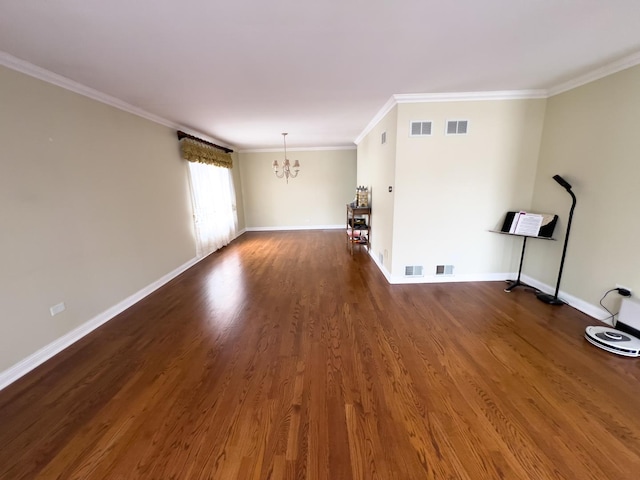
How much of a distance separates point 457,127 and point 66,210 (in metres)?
4.37

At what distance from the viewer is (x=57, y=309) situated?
2404mm

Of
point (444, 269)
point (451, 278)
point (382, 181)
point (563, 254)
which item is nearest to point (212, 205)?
point (382, 181)

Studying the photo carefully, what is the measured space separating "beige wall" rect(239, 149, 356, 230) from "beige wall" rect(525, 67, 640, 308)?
5043mm

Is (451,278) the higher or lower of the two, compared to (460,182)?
lower

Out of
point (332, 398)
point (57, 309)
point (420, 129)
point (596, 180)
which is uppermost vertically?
point (420, 129)

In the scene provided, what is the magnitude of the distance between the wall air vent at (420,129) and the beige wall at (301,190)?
14.7ft

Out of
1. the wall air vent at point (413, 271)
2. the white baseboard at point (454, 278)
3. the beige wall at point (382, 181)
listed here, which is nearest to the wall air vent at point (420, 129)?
the beige wall at point (382, 181)

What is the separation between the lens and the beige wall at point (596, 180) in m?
2.36

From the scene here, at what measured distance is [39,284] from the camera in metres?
2.26

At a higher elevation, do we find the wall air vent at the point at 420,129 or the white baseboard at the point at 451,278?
the wall air vent at the point at 420,129

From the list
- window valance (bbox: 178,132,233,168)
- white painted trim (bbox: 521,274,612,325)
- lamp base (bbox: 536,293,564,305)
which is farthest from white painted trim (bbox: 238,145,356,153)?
lamp base (bbox: 536,293,564,305)

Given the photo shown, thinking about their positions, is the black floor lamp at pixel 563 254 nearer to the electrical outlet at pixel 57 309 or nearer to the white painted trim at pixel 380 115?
the white painted trim at pixel 380 115

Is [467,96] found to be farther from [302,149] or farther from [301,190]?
[301,190]

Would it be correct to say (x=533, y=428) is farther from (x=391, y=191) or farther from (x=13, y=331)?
(x=13, y=331)
